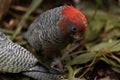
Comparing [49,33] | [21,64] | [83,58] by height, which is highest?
[49,33]

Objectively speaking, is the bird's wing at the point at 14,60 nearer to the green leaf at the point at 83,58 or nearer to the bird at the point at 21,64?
the bird at the point at 21,64

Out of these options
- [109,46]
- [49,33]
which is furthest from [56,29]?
[109,46]

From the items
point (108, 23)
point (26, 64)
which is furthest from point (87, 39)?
point (26, 64)

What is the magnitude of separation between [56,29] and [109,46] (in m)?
0.52

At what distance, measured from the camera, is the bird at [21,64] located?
2.11m

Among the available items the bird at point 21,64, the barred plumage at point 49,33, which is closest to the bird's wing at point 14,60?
the bird at point 21,64

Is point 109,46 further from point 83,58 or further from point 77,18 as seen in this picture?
point 77,18

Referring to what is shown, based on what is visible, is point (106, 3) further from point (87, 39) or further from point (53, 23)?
point (53, 23)

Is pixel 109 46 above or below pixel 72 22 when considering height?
below

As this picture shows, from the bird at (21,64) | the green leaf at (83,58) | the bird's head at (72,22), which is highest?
the bird's head at (72,22)

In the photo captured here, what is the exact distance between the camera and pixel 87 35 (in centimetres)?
265

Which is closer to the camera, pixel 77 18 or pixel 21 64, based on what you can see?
pixel 77 18

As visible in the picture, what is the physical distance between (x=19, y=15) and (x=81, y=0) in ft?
1.72

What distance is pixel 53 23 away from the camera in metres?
2.11
